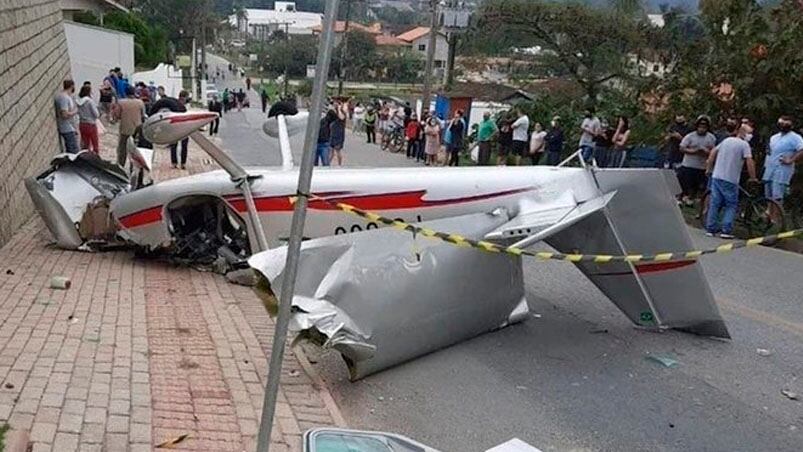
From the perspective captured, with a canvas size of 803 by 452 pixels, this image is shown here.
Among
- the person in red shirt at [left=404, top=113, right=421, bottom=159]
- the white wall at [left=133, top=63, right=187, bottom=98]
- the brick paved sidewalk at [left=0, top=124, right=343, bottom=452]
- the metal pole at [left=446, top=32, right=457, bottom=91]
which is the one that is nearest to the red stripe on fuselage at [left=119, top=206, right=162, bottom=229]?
the brick paved sidewalk at [left=0, top=124, right=343, bottom=452]

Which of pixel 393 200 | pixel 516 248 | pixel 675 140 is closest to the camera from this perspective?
pixel 516 248

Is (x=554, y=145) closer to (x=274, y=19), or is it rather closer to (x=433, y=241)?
(x=433, y=241)

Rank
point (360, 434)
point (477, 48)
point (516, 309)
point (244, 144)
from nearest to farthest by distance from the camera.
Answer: point (360, 434), point (516, 309), point (244, 144), point (477, 48)

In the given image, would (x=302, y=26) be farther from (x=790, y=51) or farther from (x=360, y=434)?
(x=360, y=434)

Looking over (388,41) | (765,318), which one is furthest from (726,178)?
(388,41)

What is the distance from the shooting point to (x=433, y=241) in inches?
262

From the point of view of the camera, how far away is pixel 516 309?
24.5 feet

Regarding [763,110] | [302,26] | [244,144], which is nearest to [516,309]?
[763,110]

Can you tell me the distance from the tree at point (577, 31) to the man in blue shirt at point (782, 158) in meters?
24.6

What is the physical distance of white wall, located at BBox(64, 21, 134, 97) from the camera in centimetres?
3319

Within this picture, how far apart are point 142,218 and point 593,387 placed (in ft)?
17.1

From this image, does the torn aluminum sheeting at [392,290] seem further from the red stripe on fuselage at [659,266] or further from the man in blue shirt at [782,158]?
the man in blue shirt at [782,158]

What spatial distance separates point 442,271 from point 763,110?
33.2 feet

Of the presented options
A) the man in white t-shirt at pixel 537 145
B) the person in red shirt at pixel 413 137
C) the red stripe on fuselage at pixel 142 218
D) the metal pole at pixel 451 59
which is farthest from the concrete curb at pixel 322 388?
the metal pole at pixel 451 59
